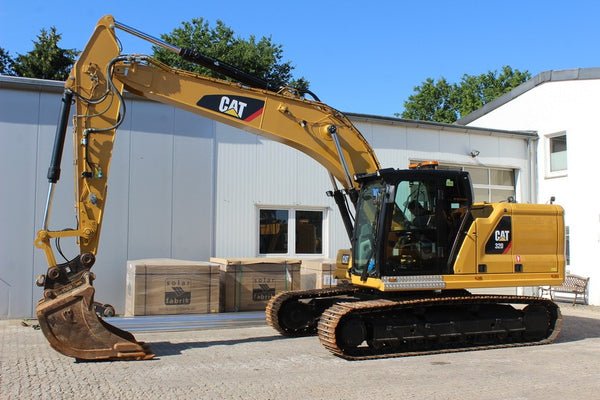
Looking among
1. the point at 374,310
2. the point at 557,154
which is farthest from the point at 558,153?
the point at 374,310

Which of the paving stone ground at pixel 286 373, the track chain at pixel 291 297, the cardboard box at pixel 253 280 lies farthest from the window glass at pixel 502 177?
the track chain at pixel 291 297

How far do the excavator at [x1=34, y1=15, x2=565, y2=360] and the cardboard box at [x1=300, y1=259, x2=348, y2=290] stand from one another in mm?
2080

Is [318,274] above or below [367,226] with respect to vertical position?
below

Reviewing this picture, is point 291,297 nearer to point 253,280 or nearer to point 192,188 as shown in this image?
point 253,280

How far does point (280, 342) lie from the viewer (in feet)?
29.0

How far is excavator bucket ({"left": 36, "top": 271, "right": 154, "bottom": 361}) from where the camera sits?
6.74 metres

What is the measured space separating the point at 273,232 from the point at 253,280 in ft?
6.67

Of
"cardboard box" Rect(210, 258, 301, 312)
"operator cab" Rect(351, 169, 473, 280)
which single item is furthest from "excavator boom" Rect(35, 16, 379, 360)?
"cardboard box" Rect(210, 258, 301, 312)

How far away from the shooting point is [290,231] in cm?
1312

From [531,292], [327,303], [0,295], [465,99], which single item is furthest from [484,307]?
[465,99]

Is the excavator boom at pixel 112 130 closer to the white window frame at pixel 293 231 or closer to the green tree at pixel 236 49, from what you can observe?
the white window frame at pixel 293 231

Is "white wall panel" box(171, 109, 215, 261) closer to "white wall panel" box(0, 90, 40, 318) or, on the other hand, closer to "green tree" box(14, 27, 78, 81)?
"white wall panel" box(0, 90, 40, 318)

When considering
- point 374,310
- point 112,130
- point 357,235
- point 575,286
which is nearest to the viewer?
point 112,130

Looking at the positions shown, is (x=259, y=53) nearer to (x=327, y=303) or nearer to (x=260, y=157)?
(x=260, y=157)
